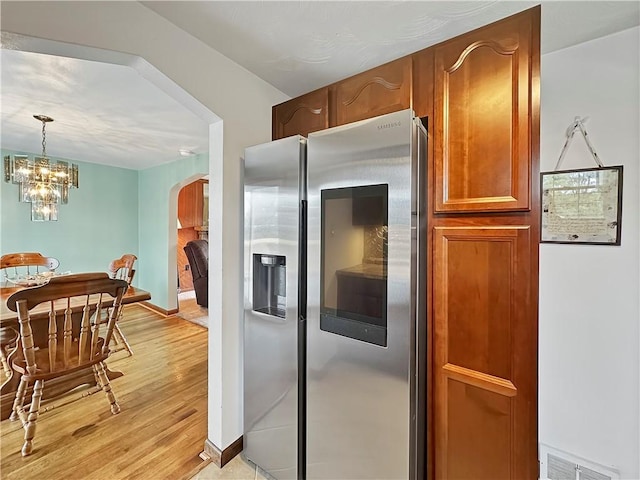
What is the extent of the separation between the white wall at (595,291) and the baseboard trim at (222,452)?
5.65 ft

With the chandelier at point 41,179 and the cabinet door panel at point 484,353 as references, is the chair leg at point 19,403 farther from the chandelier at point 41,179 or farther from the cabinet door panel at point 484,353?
the cabinet door panel at point 484,353

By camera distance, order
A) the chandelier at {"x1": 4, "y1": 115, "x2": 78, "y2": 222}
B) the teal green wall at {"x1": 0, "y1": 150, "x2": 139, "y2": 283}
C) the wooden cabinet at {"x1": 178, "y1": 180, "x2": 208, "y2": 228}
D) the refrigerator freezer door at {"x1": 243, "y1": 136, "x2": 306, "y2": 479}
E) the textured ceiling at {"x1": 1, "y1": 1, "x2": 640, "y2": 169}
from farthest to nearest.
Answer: the wooden cabinet at {"x1": 178, "y1": 180, "x2": 208, "y2": 228} → the teal green wall at {"x1": 0, "y1": 150, "x2": 139, "y2": 283} → the chandelier at {"x1": 4, "y1": 115, "x2": 78, "y2": 222} → the refrigerator freezer door at {"x1": 243, "y1": 136, "x2": 306, "y2": 479} → the textured ceiling at {"x1": 1, "y1": 1, "x2": 640, "y2": 169}

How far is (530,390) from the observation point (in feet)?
3.63

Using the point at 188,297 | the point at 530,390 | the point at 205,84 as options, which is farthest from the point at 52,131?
the point at 530,390

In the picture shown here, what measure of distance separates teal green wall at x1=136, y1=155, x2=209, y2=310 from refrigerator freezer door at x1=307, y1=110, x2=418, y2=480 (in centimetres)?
344

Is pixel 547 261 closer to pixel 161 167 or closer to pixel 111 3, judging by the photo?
pixel 111 3

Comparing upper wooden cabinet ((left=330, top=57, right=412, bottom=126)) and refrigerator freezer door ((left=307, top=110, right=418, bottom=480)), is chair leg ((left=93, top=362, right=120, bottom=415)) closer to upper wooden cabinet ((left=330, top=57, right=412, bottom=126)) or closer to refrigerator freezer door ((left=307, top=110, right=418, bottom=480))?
refrigerator freezer door ((left=307, top=110, right=418, bottom=480))

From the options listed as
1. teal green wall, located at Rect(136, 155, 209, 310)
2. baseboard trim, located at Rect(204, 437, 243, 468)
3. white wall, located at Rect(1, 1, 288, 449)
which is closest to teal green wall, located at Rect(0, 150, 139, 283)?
teal green wall, located at Rect(136, 155, 209, 310)

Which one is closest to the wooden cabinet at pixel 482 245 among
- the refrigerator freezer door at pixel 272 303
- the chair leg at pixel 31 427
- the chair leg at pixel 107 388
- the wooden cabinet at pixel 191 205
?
the refrigerator freezer door at pixel 272 303

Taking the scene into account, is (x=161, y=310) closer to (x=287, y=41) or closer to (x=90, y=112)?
(x=90, y=112)

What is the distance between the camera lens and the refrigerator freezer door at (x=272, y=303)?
1473 mm

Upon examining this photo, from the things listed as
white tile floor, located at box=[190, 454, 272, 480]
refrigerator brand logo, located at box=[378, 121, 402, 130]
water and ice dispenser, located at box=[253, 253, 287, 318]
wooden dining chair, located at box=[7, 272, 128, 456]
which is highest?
refrigerator brand logo, located at box=[378, 121, 402, 130]

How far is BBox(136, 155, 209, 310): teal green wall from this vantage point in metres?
4.46

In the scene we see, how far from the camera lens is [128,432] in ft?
6.35
